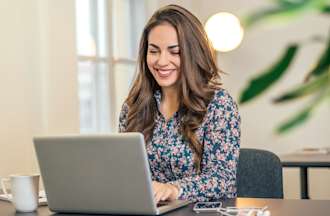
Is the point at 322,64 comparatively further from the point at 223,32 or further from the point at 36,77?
the point at 223,32

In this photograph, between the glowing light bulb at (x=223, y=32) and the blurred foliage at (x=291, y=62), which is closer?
the blurred foliage at (x=291, y=62)

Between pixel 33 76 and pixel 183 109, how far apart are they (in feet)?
3.14

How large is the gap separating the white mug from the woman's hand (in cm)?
29

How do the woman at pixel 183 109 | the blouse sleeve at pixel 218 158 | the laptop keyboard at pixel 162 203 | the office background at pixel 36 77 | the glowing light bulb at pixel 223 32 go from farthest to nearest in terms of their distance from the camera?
1. the glowing light bulb at pixel 223 32
2. the office background at pixel 36 77
3. the woman at pixel 183 109
4. the blouse sleeve at pixel 218 158
5. the laptop keyboard at pixel 162 203

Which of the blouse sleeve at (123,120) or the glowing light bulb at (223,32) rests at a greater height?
the glowing light bulb at (223,32)

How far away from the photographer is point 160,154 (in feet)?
5.82

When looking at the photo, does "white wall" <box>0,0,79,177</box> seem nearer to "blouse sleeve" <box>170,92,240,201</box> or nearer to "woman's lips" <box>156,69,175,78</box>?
"woman's lips" <box>156,69,175,78</box>

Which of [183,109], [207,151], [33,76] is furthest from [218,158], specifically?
[33,76]

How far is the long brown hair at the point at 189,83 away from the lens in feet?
5.79

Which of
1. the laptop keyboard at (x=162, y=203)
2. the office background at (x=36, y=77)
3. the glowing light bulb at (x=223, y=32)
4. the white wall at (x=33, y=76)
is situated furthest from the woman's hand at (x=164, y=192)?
the glowing light bulb at (x=223, y=32)

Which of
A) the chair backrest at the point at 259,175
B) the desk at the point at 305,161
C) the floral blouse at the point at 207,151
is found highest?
the floral blouse at the point at 207,151

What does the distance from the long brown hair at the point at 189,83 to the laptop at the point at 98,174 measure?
17.9 inches

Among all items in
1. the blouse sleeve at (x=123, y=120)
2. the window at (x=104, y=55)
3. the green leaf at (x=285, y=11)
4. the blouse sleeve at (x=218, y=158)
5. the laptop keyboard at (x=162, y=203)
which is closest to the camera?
the green leaf at (x=285, y=11)

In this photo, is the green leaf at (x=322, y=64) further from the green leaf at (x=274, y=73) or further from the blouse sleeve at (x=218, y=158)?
the blouse sleeve at (x=218, y=158)
